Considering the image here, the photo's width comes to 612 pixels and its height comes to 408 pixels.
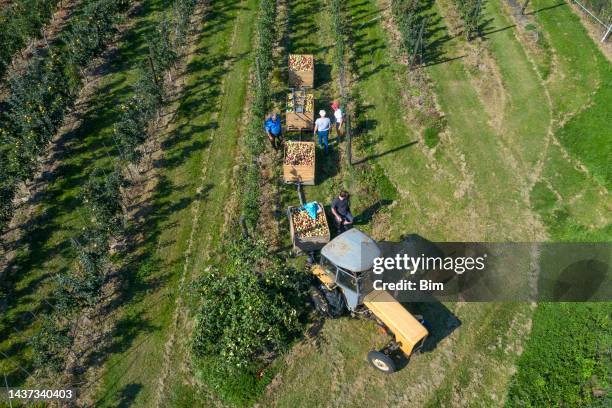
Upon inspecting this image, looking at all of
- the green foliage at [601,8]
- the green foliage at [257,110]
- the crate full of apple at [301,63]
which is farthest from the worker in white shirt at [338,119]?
the green foliage at [601,8]

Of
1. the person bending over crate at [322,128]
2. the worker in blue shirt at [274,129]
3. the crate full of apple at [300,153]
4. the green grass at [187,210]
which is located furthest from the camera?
the worker in blue shirt at [274,129]

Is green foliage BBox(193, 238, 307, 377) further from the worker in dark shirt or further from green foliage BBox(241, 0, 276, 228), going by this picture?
green foliage BBox(241, 0, 276, 228)

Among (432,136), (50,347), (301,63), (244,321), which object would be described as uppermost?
(301,63)

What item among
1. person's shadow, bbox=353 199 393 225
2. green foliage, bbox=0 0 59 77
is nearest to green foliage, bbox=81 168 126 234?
person's shadow, bbox=353 199 393 225

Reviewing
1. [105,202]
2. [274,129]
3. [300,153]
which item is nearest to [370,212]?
[300,153]

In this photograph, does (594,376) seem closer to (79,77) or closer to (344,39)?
(344,39)

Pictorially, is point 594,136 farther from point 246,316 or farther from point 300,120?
point 246,316

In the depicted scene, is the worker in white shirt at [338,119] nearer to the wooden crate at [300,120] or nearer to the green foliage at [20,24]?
the wooden crate at [300,120]
